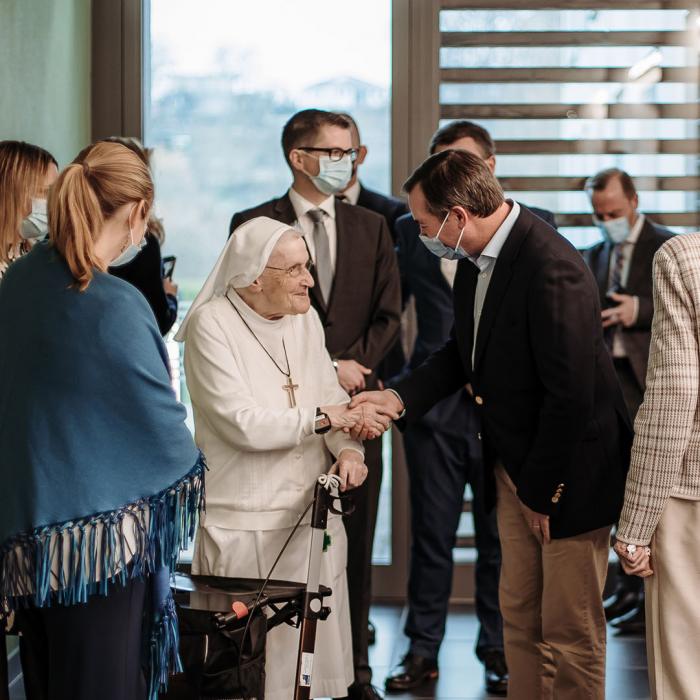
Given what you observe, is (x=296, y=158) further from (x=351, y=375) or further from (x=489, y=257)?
(x=489, y=257)

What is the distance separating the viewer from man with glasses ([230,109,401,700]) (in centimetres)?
369

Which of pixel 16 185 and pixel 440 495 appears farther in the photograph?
pixel 440 495

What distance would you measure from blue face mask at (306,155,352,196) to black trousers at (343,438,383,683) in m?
0.90

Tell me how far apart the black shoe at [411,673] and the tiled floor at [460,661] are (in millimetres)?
35

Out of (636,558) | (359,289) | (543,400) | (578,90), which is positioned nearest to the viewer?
(636,558)

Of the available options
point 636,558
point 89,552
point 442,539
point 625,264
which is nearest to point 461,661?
point 442,539

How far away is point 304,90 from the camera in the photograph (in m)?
5.10

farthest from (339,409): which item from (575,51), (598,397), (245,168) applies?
(575,51)

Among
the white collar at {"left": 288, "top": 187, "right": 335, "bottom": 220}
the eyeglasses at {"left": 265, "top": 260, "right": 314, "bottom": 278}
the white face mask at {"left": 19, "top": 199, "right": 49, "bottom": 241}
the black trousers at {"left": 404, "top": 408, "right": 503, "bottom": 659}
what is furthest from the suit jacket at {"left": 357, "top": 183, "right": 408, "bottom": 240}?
the white face mask at {"left": 19, "top": 199, "right": 49, "bottom": 241}

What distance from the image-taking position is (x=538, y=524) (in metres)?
2.82

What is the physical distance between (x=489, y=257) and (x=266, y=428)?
0.73 meters

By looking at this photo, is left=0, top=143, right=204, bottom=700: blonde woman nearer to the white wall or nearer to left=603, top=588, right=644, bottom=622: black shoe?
the white wall

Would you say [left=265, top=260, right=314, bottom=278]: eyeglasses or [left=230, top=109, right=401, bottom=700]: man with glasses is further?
[left=230, top=109, right=401, bottom=700]: man with glasses

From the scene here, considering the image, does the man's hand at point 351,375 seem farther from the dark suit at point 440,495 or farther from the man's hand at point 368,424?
the dark suit at point 440,495
